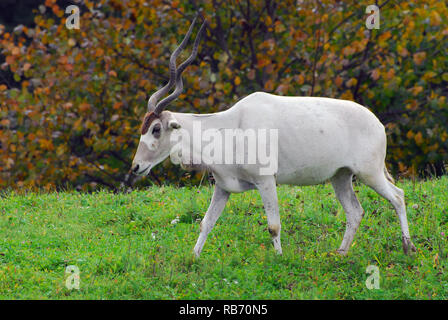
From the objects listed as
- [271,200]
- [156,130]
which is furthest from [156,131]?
[271,200]

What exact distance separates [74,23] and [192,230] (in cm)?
563

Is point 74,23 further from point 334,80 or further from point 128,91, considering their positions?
point 334,80

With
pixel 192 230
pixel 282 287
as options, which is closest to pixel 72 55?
pixel 192 230

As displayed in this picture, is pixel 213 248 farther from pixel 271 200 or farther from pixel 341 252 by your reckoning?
pixel 341 252

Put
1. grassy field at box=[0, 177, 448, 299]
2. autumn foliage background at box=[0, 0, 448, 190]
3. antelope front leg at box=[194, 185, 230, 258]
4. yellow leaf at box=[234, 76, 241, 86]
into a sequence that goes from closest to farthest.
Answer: grassy field at box=[0, 177, 448, 299] → antelope front leg at box=[194, 185, 230, 258] → yellow leaf at box=[234, 76, 241, 86] → autumn foliage background at box=[0, 0, 448, 190]

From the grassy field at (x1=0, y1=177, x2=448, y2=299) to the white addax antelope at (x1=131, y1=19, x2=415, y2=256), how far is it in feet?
1.24

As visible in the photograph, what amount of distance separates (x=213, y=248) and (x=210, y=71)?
5.00m

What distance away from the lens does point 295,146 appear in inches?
255

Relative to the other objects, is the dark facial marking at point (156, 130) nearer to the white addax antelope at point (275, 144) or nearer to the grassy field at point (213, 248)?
the white addax antelope at point (275, 144)

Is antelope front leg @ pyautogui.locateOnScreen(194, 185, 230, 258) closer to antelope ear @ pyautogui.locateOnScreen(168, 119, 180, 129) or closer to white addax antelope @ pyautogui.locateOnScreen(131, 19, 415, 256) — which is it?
white addax antelope @ pyautogui.locateOnScreen(131, 19, 415, 256)

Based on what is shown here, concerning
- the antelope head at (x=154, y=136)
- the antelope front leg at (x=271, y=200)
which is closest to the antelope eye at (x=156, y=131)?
the antelope head at (x=154, y=136)

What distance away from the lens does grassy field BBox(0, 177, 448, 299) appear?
5.91 m

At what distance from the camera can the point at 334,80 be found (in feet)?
36.4

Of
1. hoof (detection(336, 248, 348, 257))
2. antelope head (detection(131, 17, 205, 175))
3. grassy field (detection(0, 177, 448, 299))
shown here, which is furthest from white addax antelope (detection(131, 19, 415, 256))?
hoof (detection(336, 248, 348, 257))
